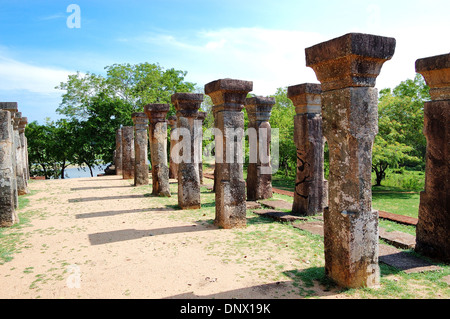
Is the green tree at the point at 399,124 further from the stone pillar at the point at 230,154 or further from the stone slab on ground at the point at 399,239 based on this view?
Answer: the stone pillar at the point at 230,154

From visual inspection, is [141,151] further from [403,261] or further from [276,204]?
[403,261]

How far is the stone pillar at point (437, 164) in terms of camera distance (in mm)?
5199

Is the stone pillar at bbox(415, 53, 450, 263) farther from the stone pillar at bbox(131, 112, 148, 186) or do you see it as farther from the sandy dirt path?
the stone pillar at bbox(131, 112, 148, 186)

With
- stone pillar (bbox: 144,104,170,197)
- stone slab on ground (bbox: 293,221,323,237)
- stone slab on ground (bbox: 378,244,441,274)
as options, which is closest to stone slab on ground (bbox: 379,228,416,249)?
stone slab on ground (bbox: 378,244,441,274)

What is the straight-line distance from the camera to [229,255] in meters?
5.72

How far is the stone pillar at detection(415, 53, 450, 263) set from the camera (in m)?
5.20

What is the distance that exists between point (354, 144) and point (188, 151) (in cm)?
596

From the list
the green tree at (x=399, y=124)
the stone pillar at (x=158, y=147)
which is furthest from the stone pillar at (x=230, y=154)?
the green tree at (x=399, y=124)

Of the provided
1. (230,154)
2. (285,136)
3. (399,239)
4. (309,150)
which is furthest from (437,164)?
(285,136)

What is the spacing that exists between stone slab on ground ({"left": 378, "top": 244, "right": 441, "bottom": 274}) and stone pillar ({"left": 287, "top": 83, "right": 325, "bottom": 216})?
2.69m

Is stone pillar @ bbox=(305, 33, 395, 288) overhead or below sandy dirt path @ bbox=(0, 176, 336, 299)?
overhead

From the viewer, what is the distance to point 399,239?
619cm
